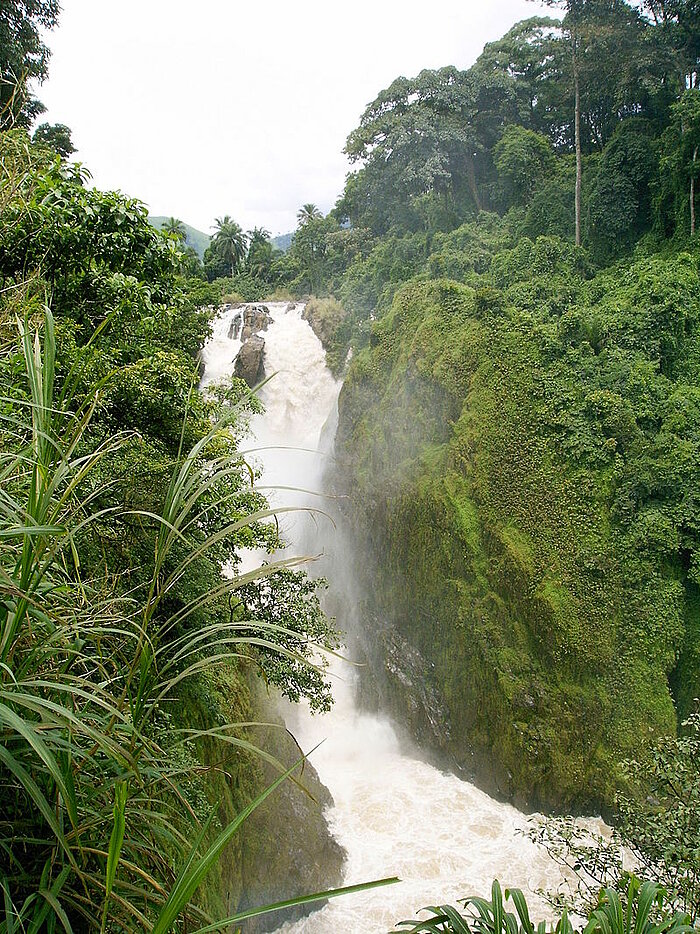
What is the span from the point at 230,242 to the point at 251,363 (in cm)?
1902

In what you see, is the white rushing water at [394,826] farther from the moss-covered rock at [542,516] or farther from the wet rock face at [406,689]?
the moss-covered rock at [542,516]

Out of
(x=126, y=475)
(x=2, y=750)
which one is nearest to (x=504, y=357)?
(x=126, y=475)

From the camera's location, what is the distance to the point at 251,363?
642 inches

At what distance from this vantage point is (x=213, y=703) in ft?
14.7

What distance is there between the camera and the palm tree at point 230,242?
32.2 metres

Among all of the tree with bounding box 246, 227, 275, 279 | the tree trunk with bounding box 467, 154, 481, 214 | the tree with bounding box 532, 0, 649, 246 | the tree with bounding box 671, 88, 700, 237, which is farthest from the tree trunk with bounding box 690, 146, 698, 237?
the tree with bounding box 246, 227, 275, 279

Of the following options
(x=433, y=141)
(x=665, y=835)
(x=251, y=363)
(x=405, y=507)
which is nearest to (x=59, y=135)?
(x=251, y=363)

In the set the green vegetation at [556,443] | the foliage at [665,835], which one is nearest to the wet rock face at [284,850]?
the foliage at [665,835]

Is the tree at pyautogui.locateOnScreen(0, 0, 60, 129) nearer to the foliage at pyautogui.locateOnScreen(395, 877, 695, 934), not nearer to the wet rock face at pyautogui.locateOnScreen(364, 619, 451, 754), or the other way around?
the wet rock face at pyautogui.locateOnScreen(364, 619, 451, 754)

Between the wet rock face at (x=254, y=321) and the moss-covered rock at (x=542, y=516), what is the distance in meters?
6.94

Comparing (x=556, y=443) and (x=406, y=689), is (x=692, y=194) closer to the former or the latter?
(x=556, y=443)

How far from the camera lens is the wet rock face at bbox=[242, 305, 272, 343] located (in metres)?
17.6

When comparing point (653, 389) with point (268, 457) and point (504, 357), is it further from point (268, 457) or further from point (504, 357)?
point (268, 457)

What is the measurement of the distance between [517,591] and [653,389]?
3812 millimetres
